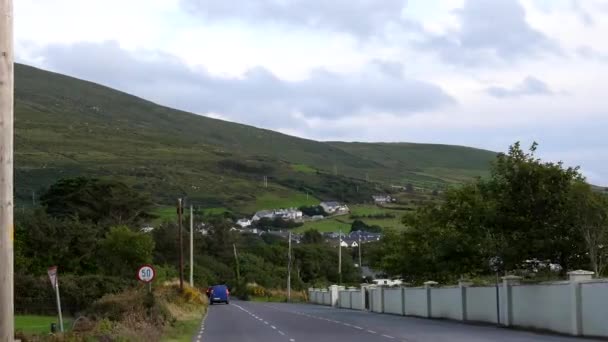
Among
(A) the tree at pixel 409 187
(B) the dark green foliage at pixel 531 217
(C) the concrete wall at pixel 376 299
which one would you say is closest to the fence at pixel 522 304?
(B) the dark green foliage at pixel 531 217

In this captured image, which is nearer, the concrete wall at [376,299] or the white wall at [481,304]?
Result: the white wall at [481,304]

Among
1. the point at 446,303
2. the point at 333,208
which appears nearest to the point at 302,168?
the point at 333,208

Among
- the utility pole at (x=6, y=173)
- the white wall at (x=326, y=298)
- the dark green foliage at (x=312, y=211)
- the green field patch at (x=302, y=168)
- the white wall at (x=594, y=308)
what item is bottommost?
the white wall at (x=326, y=298)

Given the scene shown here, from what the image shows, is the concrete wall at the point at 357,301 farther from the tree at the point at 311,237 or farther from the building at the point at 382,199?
the building at the point at 382,199

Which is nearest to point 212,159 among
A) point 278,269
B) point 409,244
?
point 278,269

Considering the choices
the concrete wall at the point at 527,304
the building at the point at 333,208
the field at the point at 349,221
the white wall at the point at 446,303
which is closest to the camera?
the concrete wall at the point at 527,304

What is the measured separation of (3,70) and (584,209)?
94.0 feet

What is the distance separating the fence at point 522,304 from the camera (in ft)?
85.0

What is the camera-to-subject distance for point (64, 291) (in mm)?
58625

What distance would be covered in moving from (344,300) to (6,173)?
215 ft

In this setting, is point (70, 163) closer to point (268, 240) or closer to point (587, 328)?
point (268, 240)

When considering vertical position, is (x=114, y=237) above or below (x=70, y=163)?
below

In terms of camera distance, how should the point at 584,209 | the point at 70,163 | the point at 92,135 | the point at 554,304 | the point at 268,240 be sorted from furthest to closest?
the point at 92,135
the point at 268,240
the point at 70,163
the point at 584,209
the point at 554,304

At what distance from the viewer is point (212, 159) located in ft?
588
